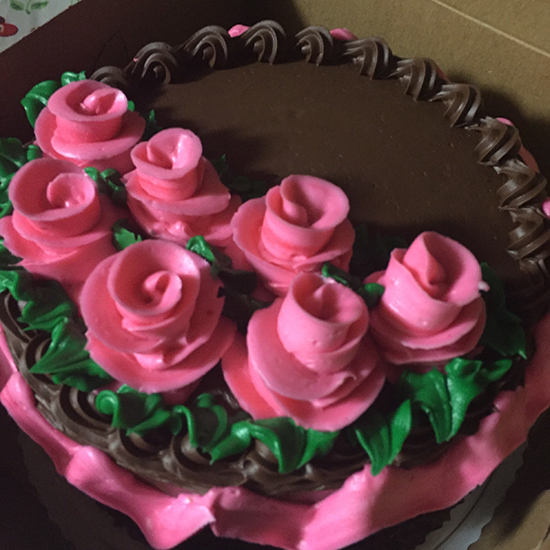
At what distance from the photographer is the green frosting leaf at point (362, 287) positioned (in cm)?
94

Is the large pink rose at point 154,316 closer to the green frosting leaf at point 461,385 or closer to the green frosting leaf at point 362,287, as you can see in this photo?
the green frosting leaf at point 362,287

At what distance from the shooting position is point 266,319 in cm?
A: 90

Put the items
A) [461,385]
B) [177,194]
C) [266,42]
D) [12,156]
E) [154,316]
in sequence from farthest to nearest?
1. [266,42]
2. [12,156]
3. [177,194]
4. [461,385]
5. [154,316]

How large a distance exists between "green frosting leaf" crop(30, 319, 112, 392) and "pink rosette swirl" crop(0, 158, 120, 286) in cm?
13

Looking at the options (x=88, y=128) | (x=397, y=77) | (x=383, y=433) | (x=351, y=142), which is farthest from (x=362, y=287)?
(x=397, y=77)

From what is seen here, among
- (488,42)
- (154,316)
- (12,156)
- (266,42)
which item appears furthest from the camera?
(488,42)

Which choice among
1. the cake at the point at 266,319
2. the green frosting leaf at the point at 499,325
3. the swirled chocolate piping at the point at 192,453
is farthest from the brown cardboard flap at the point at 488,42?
the swirled chocolate piping at the point at 192,453

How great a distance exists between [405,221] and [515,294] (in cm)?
26

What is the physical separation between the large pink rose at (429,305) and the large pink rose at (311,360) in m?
0.06

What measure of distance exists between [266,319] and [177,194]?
30 centimetres

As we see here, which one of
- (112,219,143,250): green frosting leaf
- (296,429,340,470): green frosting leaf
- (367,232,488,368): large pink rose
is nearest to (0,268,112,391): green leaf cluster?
(112,219,143,250): green frosting leaf

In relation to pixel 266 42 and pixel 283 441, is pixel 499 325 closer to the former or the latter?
pixel 283 441

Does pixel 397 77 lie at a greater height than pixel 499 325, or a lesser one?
greater

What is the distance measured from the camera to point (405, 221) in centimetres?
117
